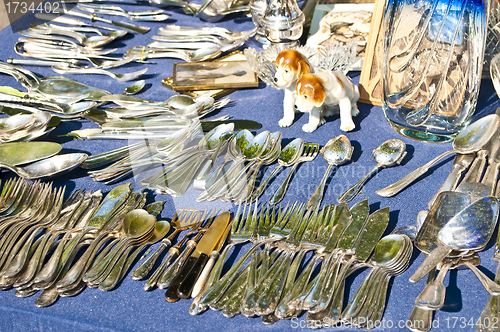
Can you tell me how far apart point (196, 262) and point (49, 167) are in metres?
0.36

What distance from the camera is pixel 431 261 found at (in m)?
0.49

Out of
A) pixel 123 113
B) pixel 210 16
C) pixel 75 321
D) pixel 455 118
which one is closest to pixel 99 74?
pixel 123 113

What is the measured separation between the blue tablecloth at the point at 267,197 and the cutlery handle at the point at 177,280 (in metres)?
0.01

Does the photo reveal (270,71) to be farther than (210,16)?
No

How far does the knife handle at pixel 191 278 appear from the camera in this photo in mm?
501

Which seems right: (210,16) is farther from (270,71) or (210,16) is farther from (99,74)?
(270,71)

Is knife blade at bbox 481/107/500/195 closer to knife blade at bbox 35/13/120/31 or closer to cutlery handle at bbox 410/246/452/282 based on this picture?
cutlery handle at bbox 410/246/452/282

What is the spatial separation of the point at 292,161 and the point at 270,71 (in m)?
0.21

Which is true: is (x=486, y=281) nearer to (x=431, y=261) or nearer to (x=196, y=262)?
(x=431, y=261)

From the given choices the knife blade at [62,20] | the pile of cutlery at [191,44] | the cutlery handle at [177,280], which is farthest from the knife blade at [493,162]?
the knife blade at [62,20]

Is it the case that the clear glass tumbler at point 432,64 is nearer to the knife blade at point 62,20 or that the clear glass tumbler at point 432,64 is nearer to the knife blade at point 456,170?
the knife blade at point 456,170

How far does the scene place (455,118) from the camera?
2.27ft

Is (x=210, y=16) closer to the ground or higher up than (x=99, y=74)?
higher up

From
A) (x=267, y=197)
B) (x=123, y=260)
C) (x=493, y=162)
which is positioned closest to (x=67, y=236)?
(x=123, y=260)
